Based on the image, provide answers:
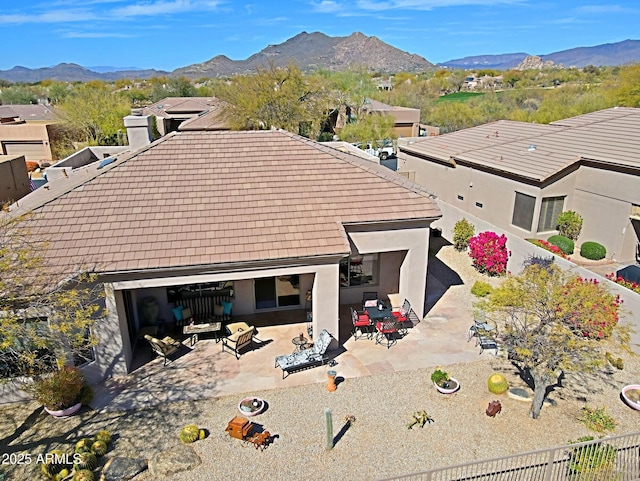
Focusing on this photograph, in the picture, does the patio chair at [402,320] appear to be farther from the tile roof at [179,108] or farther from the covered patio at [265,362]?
the tile roof at [179,108]

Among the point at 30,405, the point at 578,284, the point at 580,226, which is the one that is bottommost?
the point at 30,405

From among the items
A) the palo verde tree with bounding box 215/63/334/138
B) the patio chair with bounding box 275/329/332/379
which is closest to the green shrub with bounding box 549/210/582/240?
the patio chair with bounding box 275/329/332/379

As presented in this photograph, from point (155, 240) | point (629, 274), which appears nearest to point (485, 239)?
point (629, 274)

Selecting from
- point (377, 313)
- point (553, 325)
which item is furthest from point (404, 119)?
point (553, 325)

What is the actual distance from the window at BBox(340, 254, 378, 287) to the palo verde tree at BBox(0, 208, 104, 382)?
8.40 meters

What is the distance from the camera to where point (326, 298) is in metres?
14.1

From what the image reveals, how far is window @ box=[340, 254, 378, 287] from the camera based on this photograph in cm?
1714

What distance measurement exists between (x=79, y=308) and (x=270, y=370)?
5.53 metres

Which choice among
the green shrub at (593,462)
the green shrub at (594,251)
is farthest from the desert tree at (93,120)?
the green shrub at (593,462)

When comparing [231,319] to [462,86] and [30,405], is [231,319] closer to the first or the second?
[30,405]

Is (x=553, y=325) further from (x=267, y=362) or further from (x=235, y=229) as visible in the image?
(x=235, y=229)

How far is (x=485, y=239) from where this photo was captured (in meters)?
20.6

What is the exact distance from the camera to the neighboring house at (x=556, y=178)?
70.8 feet

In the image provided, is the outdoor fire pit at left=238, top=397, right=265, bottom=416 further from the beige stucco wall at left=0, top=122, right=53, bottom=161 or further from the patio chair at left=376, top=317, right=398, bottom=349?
the beige stucco wall at left=0, top=122, right=53, bottom=161
